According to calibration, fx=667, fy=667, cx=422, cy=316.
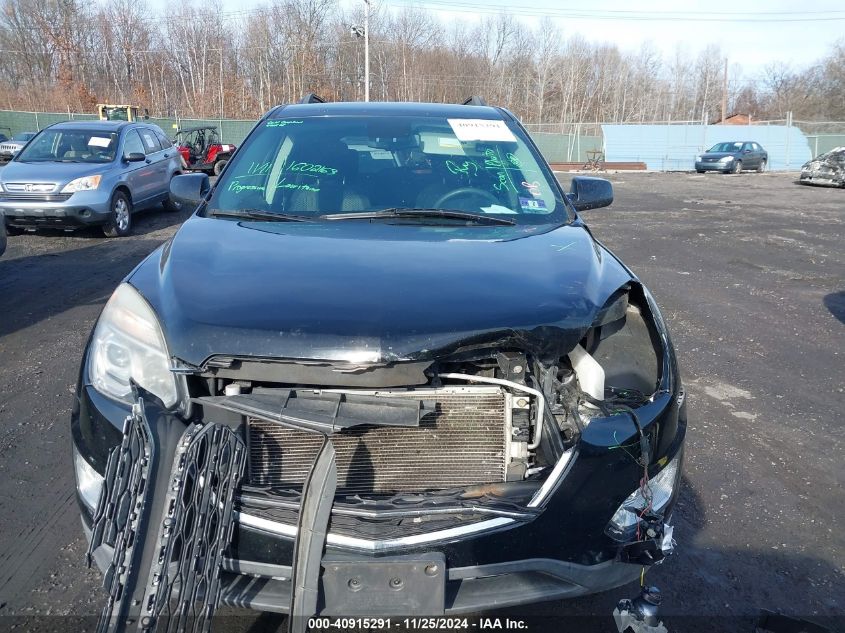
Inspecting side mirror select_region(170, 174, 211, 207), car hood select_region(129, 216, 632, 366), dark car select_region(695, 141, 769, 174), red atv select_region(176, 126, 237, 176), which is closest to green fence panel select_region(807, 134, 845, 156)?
dark car select_region(695, 141, 769, 174)

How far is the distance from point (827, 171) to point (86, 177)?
899 inches

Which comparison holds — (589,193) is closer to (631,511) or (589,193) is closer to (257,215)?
(257,215)

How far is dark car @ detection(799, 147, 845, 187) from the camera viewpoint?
22.0 metres

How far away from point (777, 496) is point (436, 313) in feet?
7.44

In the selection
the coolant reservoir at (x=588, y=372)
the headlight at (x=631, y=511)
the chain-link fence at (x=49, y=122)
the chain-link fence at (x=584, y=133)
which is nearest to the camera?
the headlight at (x=631, y=511)

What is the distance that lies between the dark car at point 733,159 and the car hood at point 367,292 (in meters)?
30.9

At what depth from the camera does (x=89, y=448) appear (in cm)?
204

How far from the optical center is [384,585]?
176 cm

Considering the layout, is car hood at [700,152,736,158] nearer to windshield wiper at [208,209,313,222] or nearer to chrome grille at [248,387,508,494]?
windshield wiper at [208,209,313,222]

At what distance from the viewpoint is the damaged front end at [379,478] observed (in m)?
1.76


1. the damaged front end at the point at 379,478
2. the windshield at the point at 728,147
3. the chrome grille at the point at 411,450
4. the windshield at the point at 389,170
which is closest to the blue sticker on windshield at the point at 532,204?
the windshield at the point at 389,170

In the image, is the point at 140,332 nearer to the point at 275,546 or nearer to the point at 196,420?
the point at 196,420

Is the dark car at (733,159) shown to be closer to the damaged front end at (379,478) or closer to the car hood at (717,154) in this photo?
the car hood at (717,154)

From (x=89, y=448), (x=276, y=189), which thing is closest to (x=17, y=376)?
(x=276, y=189)
